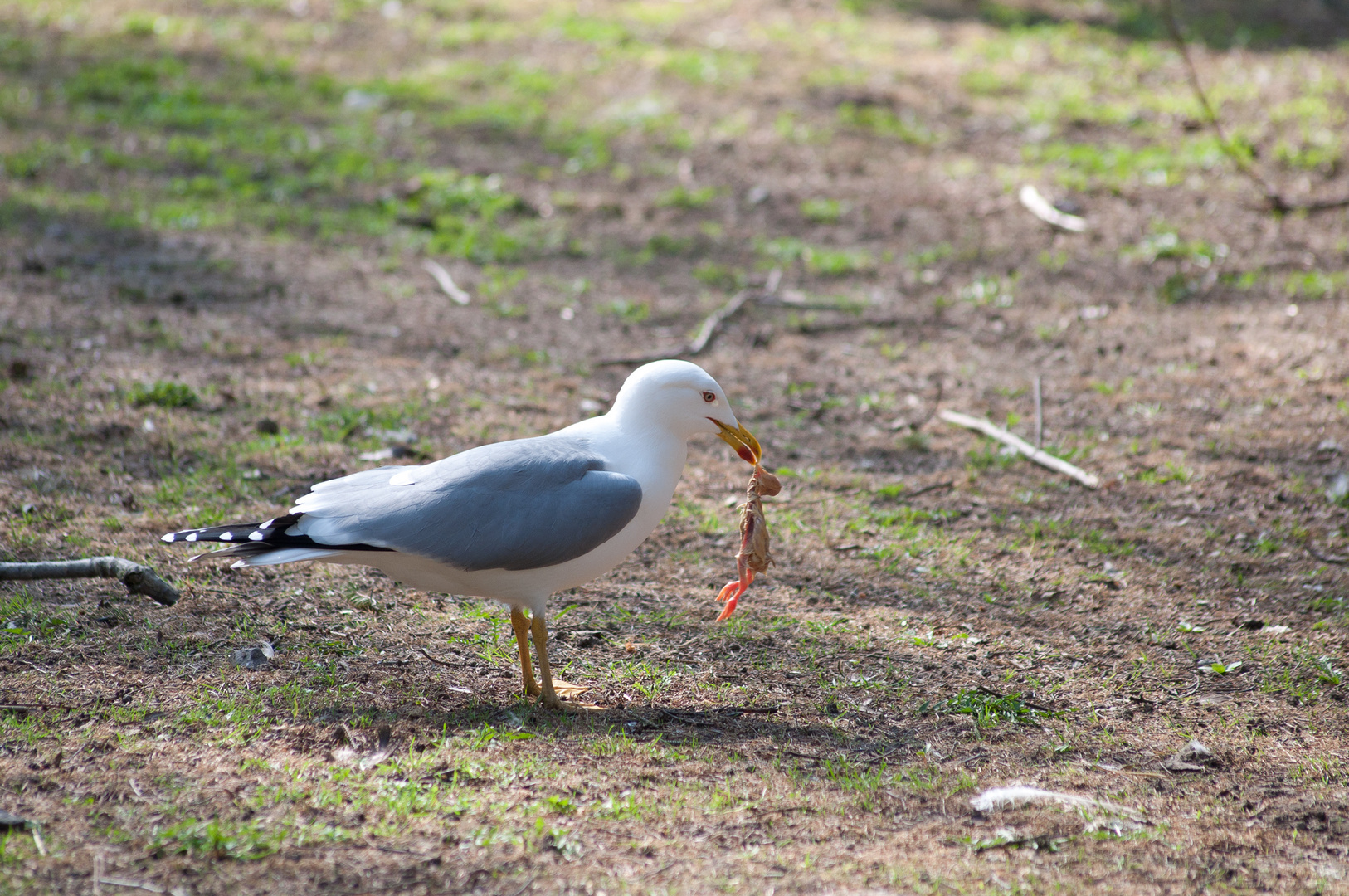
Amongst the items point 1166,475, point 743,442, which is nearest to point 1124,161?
point 1166,475

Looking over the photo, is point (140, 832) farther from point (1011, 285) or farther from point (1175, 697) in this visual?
point (1011, 285)

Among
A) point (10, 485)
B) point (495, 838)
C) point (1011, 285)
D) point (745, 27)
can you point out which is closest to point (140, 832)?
point (495, 838)

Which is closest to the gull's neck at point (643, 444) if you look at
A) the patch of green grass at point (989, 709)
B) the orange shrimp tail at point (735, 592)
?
the orange shrimp tail at point (735, 592)

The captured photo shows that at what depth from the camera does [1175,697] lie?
4180 mm

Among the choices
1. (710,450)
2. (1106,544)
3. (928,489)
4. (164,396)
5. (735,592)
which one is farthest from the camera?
(710,450)

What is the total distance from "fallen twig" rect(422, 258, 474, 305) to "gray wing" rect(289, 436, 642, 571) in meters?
4.21

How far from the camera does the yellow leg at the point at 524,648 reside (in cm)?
401

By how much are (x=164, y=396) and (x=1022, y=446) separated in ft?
15.0

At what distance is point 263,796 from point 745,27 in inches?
481

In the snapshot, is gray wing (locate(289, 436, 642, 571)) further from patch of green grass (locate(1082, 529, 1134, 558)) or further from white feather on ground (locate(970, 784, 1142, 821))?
patch of green grass (locate(1082, 529, 1134, 558))

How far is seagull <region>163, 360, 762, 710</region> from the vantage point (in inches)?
146

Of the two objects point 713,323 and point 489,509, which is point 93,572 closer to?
point 489,509

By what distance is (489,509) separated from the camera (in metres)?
3.80

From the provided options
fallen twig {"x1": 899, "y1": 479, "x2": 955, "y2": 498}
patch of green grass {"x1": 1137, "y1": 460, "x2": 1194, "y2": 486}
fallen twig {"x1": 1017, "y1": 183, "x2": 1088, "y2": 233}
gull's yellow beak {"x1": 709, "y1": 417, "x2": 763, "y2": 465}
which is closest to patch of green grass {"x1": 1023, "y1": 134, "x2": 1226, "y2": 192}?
fallen twig {"x1": 1017, "y1": 183, "x2": 1088, "y2": 233}
